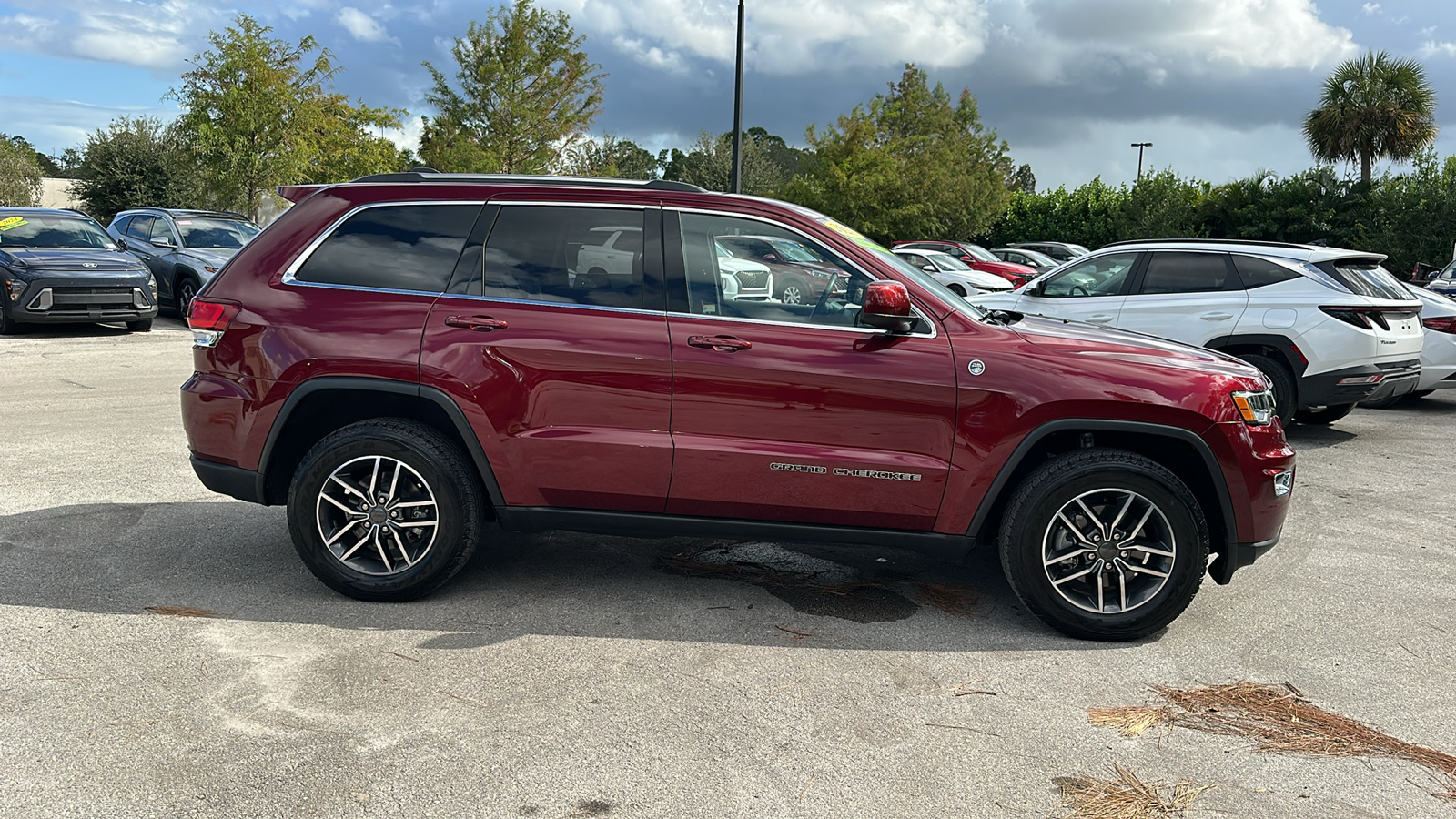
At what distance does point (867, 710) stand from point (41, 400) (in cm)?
860

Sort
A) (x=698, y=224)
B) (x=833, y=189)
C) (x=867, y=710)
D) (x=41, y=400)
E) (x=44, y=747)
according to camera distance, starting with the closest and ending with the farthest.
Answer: (x=44, y=747), (x=867, y=710), (x=698, y=224), (x=41, y=400), (x=833, y=189)

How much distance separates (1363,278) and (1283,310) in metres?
0.80

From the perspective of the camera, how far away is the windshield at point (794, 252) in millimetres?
4555

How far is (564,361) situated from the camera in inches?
176

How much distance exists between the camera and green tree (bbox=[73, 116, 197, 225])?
3816 centimetres

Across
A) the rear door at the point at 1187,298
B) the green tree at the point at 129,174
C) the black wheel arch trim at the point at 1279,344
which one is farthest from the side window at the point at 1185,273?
the green tree at the point at 129,174

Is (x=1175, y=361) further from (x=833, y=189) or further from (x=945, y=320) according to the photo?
(x=833, y=189)

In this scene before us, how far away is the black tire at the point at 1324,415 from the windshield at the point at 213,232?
47.7 feet

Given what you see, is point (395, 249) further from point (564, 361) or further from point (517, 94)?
point (517, 94)

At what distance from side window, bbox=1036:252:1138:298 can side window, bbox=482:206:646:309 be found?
6.65m

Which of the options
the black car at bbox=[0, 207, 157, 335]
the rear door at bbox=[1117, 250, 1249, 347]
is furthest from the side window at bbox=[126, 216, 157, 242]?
the rear door at bbox=[1117, 250, 1249, 347]

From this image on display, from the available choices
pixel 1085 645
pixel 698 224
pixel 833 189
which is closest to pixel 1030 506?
pixel 1085 645

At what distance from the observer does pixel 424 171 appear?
495cm

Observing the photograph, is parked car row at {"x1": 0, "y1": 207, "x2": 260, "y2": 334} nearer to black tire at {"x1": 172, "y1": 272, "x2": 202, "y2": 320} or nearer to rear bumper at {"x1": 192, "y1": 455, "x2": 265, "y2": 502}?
black tire at {"x1": 172, "y1": 272, "x2": 202, "y2": 320}
